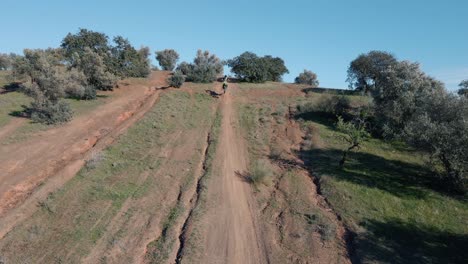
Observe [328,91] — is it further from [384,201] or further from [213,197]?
[213,197]

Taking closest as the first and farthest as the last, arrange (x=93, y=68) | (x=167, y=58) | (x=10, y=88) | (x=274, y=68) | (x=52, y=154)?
(x=52, y=154)
(x=93, y=68)
(x=10, y=88)
(x=274, y=68)
(x=167, y=58)

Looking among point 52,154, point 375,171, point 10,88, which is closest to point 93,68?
point 10,88

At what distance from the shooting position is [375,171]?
24984 millimetres

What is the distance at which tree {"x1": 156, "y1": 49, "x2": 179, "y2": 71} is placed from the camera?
265 feet

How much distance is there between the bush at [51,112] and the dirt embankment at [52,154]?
85 centimetres

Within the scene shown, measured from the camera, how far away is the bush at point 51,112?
32031 mm

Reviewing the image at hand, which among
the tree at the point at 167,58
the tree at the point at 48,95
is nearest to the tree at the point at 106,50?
the tree at the point at 48,95

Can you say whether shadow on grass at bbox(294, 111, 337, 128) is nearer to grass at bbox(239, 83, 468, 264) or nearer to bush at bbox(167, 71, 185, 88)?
grass at bbox(239, 83, 468, 264)

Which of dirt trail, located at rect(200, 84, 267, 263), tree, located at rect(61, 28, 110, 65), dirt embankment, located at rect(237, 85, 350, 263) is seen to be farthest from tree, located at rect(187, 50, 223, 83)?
dirt trail, located at rect(200, 84, 267, 263)

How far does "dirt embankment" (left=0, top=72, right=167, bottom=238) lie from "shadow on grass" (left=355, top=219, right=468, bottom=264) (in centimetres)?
1712

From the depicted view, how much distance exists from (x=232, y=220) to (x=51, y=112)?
847 inches

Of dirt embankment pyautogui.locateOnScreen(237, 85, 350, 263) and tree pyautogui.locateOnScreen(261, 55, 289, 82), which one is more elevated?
tree pyautogui.locateOnScreen(261, 55, 289, 82)

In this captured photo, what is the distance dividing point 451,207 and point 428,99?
8.09 meters

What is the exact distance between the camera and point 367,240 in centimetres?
1747
